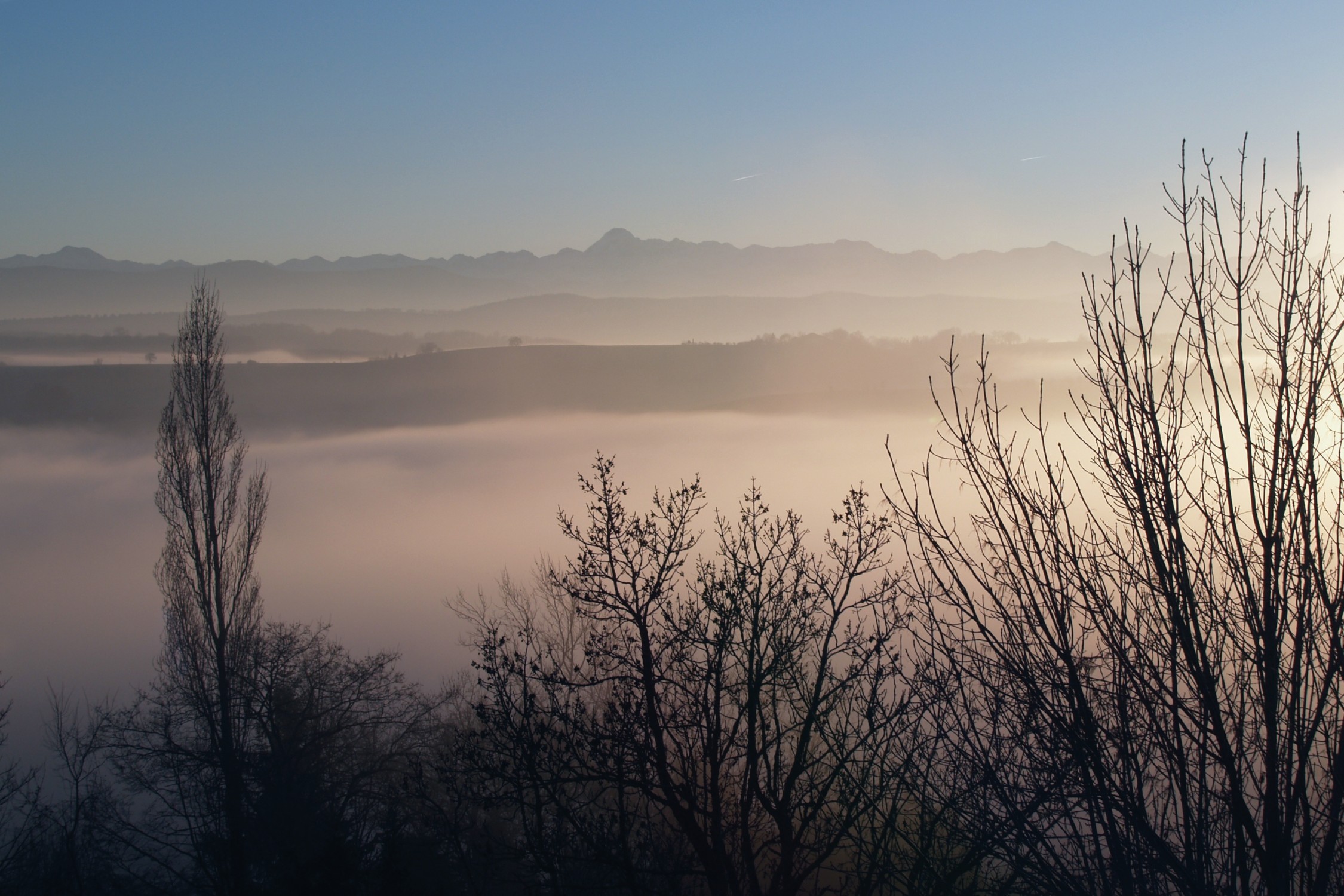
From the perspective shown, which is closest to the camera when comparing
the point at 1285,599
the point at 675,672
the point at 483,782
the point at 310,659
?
the point at 1285,599

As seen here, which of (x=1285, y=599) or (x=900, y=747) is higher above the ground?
(x=1285, y=599)

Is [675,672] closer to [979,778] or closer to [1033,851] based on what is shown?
[979,778]

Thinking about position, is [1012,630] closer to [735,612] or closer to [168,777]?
[735,612]

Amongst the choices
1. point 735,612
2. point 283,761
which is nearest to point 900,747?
point 735,612

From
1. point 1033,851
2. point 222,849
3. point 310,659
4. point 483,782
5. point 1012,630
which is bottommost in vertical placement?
point 222,849

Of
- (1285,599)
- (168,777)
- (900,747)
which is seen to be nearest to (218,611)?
(168,777)

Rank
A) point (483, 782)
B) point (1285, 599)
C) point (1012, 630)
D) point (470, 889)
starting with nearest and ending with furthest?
point (1285, 599), point (1012, 630), point (483, 782), point (470, 889)

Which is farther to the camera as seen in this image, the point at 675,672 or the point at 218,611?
the point at 218,611

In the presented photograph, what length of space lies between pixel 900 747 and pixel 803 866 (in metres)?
2.30

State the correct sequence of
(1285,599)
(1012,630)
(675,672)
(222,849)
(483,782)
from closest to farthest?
1. (1285,599)
2. (1012,630)
3. (483,782)
4. (675,672)
5. (222,849)

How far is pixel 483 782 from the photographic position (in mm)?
7516

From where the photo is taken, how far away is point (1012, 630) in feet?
15.1

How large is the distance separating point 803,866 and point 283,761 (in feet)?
36.0

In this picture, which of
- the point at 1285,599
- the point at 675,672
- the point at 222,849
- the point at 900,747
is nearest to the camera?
the point at 1285,599
